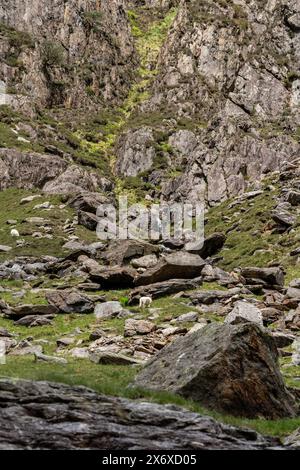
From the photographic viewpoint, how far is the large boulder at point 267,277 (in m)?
30.8

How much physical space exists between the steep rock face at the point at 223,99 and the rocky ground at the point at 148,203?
11.7 inches

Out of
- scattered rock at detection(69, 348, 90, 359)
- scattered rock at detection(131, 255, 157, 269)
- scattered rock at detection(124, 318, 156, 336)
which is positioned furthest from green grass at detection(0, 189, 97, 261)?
scattered rock at detection(69, 348, 90, 359)

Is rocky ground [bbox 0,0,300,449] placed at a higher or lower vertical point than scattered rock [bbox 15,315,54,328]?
higher

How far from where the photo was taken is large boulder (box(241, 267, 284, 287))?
101 feet

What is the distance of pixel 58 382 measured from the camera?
1250cm

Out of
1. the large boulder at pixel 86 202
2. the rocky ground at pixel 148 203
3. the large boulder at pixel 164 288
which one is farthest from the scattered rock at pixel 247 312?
the large boulder at pixel 86 202

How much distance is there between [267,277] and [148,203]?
4528 cm

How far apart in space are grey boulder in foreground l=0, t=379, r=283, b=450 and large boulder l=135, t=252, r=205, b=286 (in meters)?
21.1

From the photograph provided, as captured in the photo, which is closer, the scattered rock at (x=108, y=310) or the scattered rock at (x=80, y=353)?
the scattered rock at (x=80, y=353)

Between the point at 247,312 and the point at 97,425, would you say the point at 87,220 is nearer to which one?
the point at 247,312

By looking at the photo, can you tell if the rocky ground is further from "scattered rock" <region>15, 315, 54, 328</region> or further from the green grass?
the green grass

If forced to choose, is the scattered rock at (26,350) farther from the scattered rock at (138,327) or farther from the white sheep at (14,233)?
the white sheep at (14,233)

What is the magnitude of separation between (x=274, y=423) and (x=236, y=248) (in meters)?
28.3

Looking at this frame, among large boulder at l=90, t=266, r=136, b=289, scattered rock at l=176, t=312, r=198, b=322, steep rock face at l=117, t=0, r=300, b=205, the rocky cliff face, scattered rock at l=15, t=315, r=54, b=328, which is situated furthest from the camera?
the rocky cliff face
